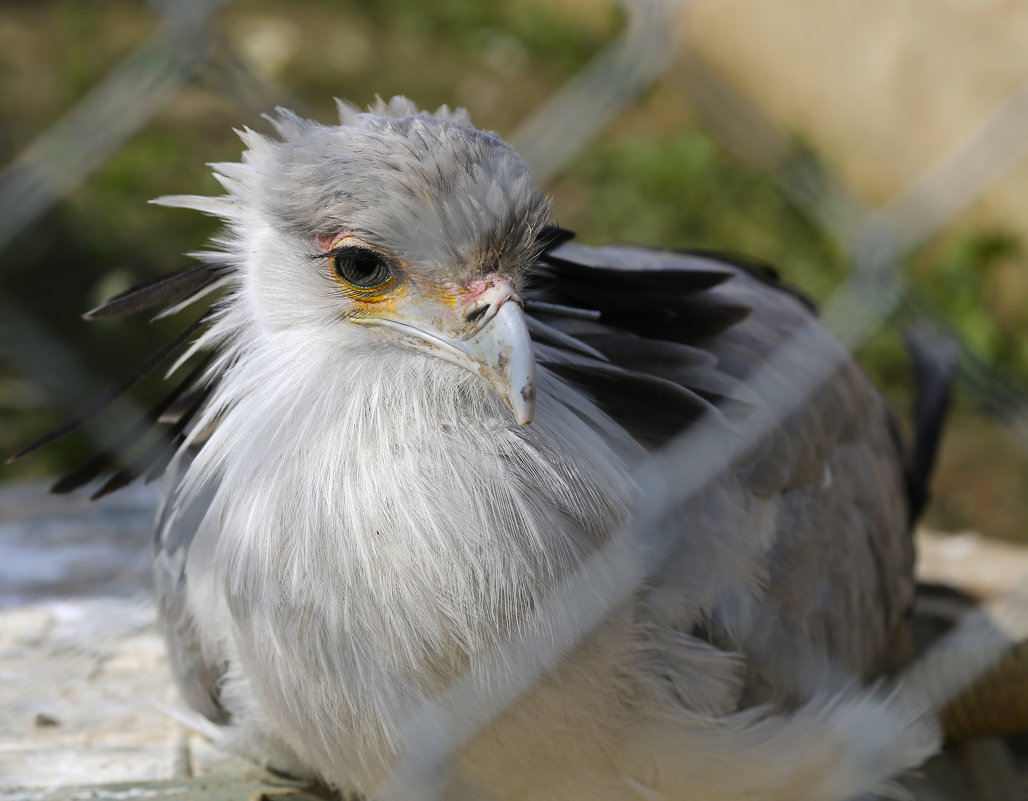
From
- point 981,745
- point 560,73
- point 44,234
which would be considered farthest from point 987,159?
point 560,73

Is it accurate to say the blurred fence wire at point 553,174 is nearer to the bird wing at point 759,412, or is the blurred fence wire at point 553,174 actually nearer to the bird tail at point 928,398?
the bird wing at point 759,412

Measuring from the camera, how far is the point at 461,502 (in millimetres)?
1501

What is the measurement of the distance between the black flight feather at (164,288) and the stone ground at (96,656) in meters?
0.78

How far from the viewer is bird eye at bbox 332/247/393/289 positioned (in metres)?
1.51

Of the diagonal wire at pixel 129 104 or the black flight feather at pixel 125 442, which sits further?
the black flight feather at pixel 125 442

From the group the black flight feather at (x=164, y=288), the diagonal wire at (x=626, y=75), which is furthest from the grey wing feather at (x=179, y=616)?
the diagonal wire at (x=626, y=75)

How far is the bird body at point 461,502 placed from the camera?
1495 mm

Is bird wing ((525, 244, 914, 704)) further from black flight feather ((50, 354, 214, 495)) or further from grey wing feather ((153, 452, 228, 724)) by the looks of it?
grey wing feather ((153, 452, 228, 724))

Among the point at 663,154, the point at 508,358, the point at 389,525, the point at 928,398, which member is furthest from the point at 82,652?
the point at 663,154

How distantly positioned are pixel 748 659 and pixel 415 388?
28.9 inches

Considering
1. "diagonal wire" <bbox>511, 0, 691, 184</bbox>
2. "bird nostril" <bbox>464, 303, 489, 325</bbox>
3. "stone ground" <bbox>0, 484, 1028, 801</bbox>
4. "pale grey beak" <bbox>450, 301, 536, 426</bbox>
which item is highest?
"diagonal wire" <bbox>511, 0, 691, 184</bbox>

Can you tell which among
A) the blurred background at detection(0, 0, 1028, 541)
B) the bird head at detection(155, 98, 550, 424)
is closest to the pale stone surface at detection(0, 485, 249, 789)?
the blurred background at detection(0, 0, 1028, 541)

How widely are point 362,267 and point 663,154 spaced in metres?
3.84

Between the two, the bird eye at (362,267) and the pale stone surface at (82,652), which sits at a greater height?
the bird eye at (362,267)
